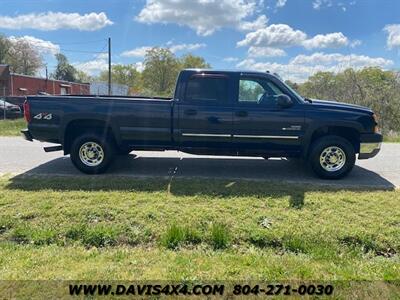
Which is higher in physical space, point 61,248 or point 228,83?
point 228,83

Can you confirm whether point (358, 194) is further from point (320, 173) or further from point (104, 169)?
point (104, 169)

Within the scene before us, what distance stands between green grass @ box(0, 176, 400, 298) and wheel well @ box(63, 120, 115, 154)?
1.02 meters

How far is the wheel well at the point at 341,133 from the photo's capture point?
6695 millimetres

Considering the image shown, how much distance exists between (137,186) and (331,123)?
363 centimetres

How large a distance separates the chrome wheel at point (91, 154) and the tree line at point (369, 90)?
11359 mm

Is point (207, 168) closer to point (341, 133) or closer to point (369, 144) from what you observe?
point (341, 133)

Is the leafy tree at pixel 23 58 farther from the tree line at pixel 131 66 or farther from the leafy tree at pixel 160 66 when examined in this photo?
the leafy tree at pixel 160 66

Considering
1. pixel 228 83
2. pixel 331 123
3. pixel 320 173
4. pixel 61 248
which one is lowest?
pixel 61 248

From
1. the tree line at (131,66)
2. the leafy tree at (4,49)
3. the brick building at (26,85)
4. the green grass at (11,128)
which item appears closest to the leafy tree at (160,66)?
the tree line at (131,66)

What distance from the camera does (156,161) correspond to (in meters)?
8.19

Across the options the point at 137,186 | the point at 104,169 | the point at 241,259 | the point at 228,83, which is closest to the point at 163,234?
the point at 241,259

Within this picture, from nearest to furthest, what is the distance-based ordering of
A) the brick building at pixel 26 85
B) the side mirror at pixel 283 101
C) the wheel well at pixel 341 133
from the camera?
the side mirror at pixel 283 101 < the wheel well at pixel 341 133 < the brick building at pixel 26 85

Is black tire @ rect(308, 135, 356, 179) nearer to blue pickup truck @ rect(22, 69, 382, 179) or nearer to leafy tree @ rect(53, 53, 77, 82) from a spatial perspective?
blue pickup truck @ rect(22, 69, 382, 179)

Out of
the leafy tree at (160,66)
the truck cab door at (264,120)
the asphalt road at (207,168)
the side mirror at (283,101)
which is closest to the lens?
the side mirror at (283,101)
